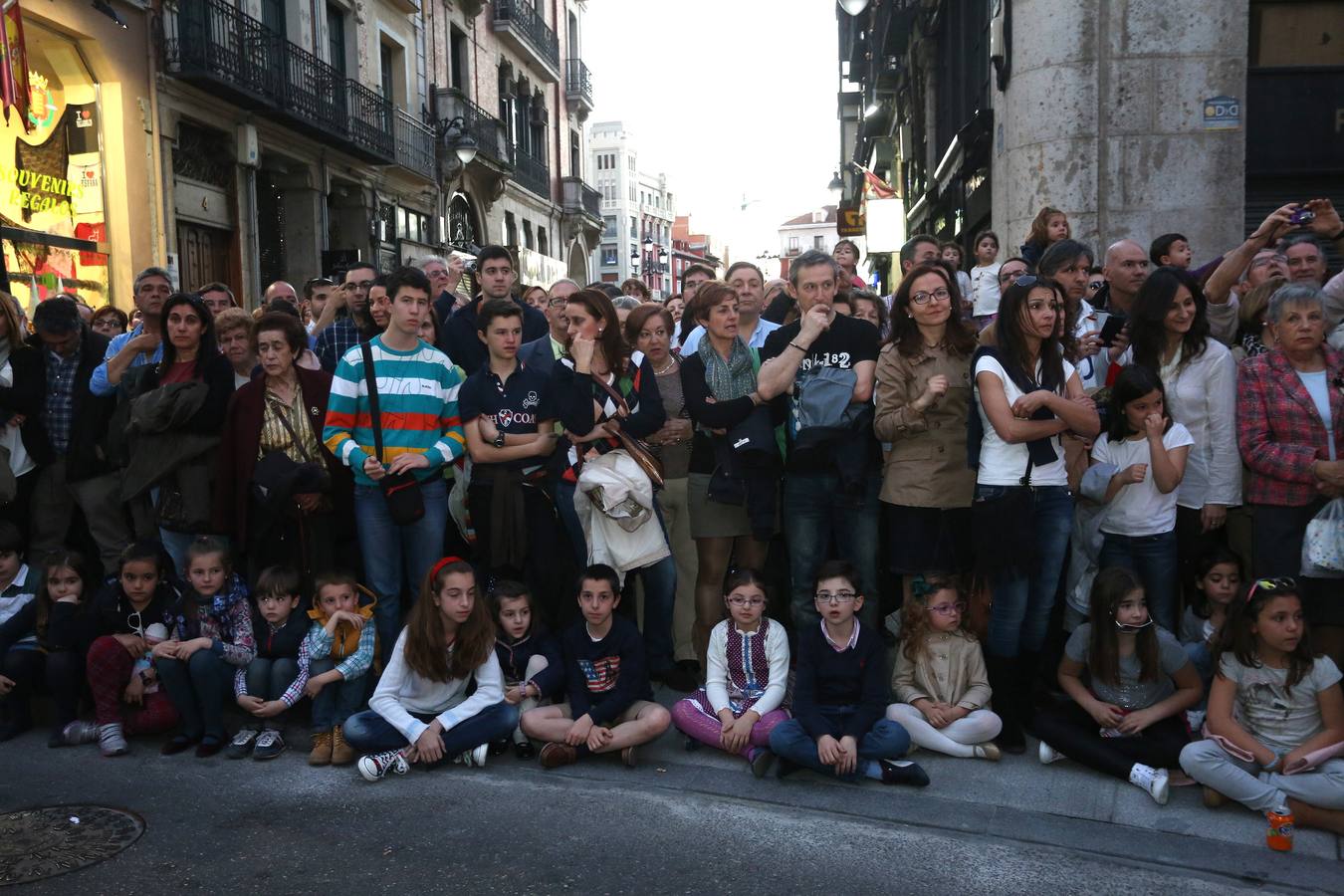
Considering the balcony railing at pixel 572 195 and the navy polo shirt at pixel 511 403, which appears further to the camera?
the balcony railing at pixel 572 195

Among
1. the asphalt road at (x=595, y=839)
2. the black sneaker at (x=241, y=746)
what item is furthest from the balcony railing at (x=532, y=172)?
the asphalt road at (x=595, y=839)

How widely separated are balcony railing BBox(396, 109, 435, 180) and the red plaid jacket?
19120 mm

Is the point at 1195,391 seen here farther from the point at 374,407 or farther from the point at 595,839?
the point at 374,407

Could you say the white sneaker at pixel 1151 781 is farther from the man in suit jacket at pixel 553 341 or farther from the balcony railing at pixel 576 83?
the balcony railing at pixel 576 83

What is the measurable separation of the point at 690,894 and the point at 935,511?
231cm

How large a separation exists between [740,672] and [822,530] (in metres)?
0.85

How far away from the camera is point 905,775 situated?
454 centimetres

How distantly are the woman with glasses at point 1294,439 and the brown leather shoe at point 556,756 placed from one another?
3282 mm

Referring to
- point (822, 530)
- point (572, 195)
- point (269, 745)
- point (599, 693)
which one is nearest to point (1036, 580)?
point (822, 530)

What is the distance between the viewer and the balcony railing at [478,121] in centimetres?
2483

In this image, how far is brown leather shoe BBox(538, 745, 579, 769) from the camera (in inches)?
190

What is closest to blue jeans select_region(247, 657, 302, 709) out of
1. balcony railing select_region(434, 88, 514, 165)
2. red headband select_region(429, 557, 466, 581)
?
red headband select_region(429, 557, 466, 581)

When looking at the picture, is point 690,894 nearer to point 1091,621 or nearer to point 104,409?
point 1091,621

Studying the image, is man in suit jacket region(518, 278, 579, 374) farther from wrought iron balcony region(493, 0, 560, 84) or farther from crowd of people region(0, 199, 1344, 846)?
wrought iron balcony region(493, 0, 560, 84)
